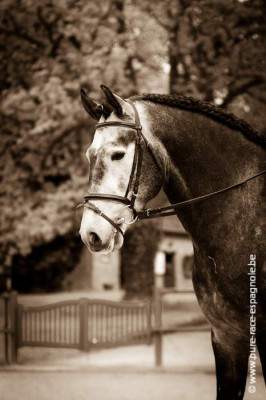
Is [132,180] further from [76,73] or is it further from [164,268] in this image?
[164,268]

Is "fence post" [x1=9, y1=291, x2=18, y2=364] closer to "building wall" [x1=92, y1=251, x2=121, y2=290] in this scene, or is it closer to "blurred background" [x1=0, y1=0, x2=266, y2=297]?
"blurred background" [x1=0, y1=0, x2=266, y2=297]

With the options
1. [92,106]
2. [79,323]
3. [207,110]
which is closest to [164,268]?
[79,323]

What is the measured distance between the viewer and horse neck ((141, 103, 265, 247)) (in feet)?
11.0

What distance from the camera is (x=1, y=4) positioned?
12.0 m

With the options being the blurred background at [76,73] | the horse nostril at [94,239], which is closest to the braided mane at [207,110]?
the horse nostril at [94,239]

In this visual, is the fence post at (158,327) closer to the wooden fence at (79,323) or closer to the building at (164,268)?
the wooden fence at (79,323)

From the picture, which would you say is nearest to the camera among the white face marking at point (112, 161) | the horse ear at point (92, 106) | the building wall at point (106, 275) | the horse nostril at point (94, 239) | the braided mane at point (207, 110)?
the horse nostril at point (94, 239)

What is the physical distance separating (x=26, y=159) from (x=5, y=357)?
4.71 m

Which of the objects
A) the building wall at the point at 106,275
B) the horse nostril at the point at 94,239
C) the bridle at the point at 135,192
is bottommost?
the building wall at the point at 106,275

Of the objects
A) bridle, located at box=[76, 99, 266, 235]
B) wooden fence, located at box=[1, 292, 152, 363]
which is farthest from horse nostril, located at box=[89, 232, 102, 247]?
wooden fence, located at box=[1, 292, 152, 363]

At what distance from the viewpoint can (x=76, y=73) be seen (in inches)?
462

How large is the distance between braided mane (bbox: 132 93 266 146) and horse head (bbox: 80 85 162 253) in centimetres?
26

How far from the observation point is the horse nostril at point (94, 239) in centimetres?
299

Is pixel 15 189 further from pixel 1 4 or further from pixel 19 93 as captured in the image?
pixel 1 4
